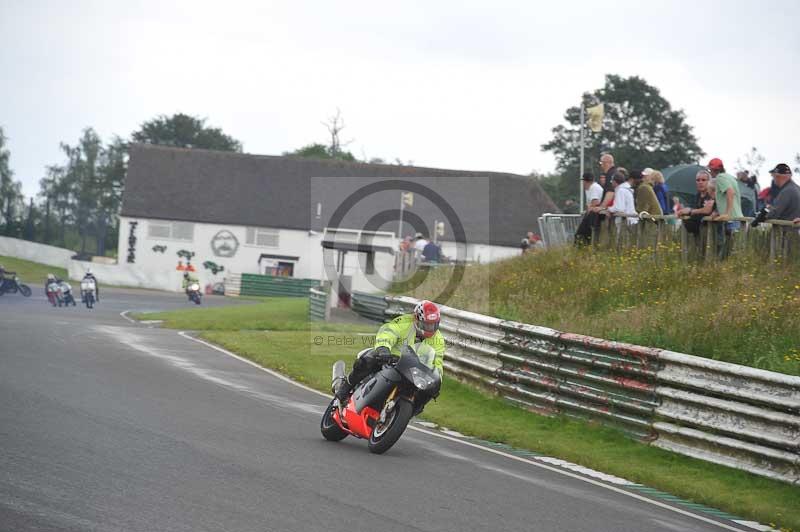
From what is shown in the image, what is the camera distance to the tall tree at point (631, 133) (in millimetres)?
72688

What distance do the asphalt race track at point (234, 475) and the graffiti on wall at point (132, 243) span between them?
60.6m

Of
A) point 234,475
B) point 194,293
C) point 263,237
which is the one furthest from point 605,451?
point 263,237

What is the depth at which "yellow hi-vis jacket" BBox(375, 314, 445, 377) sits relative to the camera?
11.1m

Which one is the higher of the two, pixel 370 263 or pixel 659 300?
pixel 370 263

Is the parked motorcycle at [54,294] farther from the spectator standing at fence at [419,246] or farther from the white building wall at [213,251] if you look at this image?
the white building wall at [213,251]

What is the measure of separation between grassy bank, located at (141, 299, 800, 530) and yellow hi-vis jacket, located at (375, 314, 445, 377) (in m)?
2.12

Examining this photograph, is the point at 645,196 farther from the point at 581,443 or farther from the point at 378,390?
the point at 378,390

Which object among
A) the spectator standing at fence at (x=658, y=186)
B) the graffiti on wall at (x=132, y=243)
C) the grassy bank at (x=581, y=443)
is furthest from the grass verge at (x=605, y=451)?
the graffiti on wall at (x=132, y=243)

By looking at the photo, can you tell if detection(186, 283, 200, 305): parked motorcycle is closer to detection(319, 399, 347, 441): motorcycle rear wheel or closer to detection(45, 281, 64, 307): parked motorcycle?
detection(45, 281, 64, 307): parked motorcycle

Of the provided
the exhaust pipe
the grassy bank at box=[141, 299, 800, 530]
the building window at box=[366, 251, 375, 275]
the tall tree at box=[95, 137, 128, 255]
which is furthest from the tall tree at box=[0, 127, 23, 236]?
the exhaust pipe

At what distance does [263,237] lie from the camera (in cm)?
7444

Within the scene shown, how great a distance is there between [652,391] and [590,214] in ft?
25.7

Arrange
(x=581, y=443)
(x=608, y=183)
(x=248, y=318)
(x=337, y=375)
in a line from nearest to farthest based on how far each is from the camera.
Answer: (x=337, y=375) < (x=581, y=443) < (x=608, y=183) < (x=248, y=318)

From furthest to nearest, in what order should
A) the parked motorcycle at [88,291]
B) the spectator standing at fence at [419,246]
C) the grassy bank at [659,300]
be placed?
the parked motorcycle at [88,291] → the spectator standing at fence at [419,246] → the grassy bank at [659,300]
